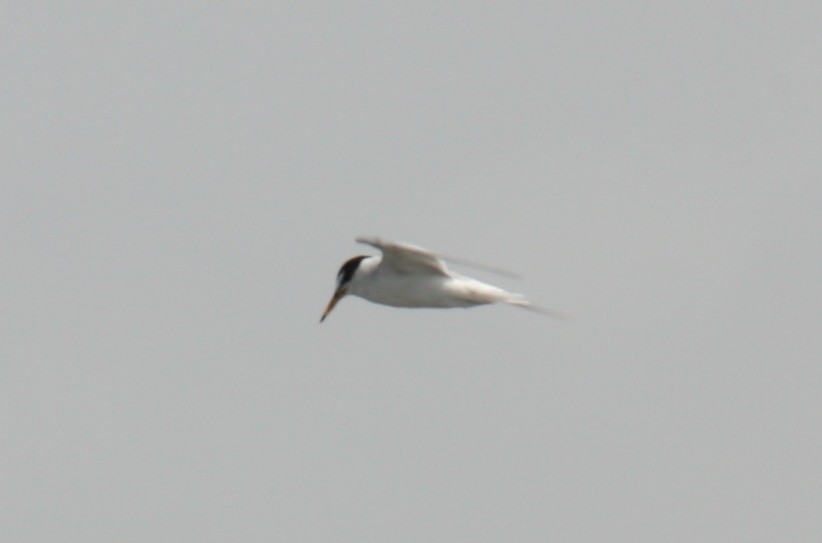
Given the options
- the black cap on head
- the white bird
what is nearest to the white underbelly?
the white bird

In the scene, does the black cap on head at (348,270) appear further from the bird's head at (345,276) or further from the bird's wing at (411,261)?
the bird's wing at (411,261)

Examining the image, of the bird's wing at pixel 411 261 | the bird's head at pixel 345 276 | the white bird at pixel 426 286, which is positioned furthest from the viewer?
the bird's head at pixel 345 276

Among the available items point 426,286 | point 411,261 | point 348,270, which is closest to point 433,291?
point 426,286

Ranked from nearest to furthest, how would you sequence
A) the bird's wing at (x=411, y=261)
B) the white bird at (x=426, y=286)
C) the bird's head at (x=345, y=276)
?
the bird's wing at (x=411, y=261) < the white bird at (x=426, y=286) < the bird's head at (x=345, y=276)

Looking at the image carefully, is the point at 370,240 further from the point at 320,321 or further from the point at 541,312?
the point at 320,321

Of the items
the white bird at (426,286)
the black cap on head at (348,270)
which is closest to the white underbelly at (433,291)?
the white bird at (426,286)

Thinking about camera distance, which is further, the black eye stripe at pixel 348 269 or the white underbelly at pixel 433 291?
the black eye stripe at pixel 348 269

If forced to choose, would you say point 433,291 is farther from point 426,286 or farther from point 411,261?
point 411,261

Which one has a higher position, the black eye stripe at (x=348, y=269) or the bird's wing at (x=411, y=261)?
the bird's wing at (x=411, y=261)
